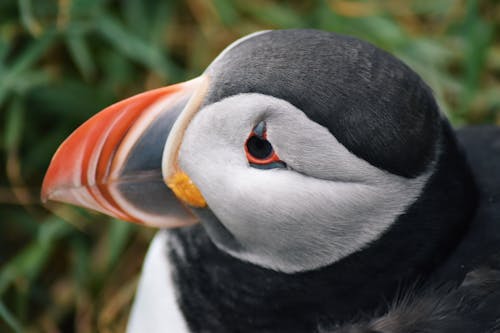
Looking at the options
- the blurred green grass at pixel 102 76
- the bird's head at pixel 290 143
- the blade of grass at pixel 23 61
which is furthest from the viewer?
the blurred green grass at pixel 102 76

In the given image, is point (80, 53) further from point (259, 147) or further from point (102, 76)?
point (259, 147)

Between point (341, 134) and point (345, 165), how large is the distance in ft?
0.17

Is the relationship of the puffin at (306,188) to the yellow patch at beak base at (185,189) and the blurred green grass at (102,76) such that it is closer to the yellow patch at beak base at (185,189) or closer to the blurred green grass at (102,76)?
the yellow patch at beak base at (185,189)

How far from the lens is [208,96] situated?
149 cm

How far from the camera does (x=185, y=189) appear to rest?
1.56m

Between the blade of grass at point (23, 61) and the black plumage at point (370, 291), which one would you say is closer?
the black plumage at point (370, 291)

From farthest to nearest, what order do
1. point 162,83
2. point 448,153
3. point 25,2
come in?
point 162,83 → point 25,2 → point 448,153

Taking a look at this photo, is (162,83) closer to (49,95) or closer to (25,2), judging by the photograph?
(49,95)

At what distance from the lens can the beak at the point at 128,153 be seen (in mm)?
1541

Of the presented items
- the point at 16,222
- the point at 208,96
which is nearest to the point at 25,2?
the point at 16,222

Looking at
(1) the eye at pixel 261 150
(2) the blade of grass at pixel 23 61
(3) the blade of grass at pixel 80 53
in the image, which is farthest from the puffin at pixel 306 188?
(3) the blade of grass at pixel 80 53

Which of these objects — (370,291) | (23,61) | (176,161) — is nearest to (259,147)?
(176,161)

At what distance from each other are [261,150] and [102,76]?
4.53 feet

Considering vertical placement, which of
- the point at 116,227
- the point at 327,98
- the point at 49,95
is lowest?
the point at 116,227
